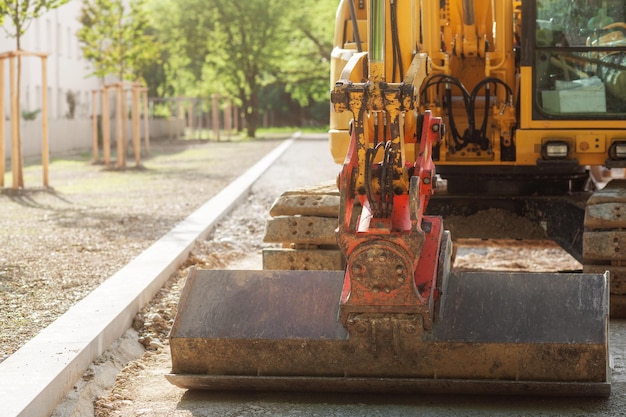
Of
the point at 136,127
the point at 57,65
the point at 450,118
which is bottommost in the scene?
the point at 450,118

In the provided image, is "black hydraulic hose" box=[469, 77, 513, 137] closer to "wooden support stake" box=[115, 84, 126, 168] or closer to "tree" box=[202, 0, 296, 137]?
"wooden support stake" box=[115, 84, 126, 168]

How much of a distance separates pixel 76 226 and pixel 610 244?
23.0 ft

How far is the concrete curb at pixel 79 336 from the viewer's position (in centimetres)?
586

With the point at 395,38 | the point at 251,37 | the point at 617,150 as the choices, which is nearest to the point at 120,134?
the point at 617,150

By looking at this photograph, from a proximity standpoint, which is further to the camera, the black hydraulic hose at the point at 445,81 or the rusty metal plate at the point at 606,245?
the black hydraulic hose at the point at 445,81

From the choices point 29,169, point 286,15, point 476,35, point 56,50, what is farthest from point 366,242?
point 286,15

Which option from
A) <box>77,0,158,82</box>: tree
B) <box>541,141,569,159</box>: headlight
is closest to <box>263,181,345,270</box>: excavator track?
<box>541,141,569,159</box>: headlight

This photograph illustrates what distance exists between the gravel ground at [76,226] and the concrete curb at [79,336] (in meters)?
0.17

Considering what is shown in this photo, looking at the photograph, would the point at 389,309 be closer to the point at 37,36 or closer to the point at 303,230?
the point at 303,230

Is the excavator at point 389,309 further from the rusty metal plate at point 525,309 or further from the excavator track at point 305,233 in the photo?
the excavator track at point 305,233

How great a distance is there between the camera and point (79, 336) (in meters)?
7.09

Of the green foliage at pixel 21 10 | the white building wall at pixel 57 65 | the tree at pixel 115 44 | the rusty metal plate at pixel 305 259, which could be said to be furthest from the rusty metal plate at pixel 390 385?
the white building wall at pixel 57 65

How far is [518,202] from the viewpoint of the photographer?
10.1 m

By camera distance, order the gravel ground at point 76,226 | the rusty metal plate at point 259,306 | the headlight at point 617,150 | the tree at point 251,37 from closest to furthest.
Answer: the rusty metal plate at point 259,306, the gravel ground at point 76,226, the headlight at point 617,150, the tree at point 251,37
